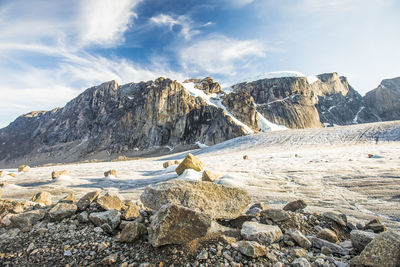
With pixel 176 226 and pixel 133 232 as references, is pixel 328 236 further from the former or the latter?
pixel 133 232

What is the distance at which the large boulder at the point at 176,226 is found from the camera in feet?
7.33

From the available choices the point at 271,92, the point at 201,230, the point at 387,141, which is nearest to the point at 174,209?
the point at 201,230

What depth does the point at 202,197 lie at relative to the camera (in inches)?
120

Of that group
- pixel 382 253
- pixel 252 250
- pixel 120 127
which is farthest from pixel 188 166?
pixel 120 127

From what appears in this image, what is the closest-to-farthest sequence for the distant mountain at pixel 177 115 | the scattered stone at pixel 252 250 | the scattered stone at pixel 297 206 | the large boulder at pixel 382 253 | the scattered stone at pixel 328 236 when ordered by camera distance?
the large boulder at pixel 382 253
the scattered stone at pixel 252 250
the scattered stone at pixel 328 236
the scattered stone at pixel 297 206
the distant mountain at pixel 177 115

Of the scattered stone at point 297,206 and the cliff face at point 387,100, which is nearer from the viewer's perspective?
the scattered stone at point 297,206

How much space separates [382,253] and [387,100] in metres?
150

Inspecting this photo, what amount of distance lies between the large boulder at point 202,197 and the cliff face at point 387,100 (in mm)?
141719

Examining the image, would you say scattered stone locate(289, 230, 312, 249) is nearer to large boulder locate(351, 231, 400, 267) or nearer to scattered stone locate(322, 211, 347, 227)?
large boulder locate(351, 231, 400, 267)

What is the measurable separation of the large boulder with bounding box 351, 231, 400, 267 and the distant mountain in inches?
2347

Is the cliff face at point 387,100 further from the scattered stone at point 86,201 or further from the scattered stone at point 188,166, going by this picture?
the scattered stone at point 86,201

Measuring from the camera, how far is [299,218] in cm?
300

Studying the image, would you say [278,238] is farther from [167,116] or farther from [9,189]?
[167,116]

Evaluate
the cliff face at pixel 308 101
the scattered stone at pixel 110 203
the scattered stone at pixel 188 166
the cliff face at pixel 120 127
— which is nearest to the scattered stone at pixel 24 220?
the scattered stone at pixel 110 203
